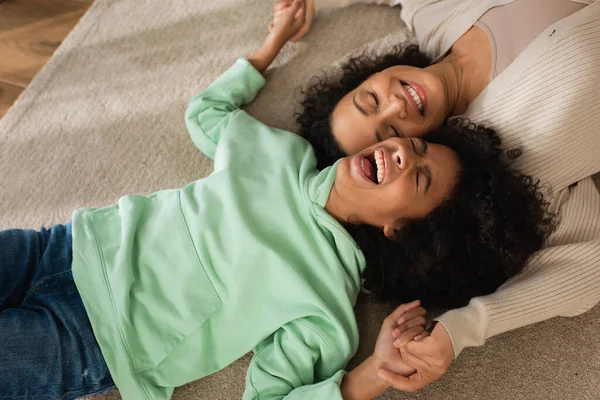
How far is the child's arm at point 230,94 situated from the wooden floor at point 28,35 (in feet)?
1.89

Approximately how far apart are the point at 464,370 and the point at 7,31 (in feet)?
4.93

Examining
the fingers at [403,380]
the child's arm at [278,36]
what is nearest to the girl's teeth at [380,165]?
the fingers at [403,380]

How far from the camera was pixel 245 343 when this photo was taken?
0.95 metres

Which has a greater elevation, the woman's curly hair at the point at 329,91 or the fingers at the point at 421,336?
the woman's curly hair at the point at 329,91

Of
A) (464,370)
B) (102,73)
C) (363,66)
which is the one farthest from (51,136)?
(464,370)

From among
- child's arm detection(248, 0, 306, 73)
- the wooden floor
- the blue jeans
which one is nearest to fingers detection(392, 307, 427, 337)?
the blue jeans

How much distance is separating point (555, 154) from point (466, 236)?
235mm

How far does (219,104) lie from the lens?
1171 mm

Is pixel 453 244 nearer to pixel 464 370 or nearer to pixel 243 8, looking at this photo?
pixel 464 370

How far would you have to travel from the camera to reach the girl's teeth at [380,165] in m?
0.90

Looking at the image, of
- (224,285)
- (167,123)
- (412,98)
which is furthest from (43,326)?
(412,98)

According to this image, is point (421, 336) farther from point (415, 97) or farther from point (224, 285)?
point (415, 97)

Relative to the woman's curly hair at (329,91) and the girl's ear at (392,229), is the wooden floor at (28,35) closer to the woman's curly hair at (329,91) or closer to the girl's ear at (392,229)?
the woman's curly hair at (329,91)

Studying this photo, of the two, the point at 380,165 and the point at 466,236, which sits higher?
the point at 380,165
